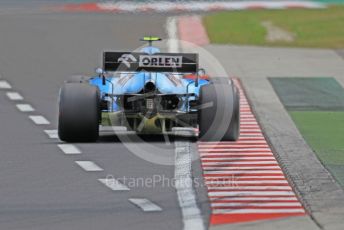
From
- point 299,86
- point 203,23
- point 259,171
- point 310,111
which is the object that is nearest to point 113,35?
point 203,23

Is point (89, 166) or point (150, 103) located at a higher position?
point (150, 103)

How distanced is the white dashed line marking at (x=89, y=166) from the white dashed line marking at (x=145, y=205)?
232cm

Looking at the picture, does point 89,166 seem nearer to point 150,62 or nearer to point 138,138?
point 138,138

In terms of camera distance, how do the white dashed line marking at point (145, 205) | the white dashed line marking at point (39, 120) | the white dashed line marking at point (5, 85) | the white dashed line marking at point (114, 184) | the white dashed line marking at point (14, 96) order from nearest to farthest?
the white dashed line marking at point (145, 205)
the white dashed line marking at point (114, 184)
the white dashed line marking at point (39, 120)
the white dashed line marking at point (14, 96)
the white dashed line marking at point (5, 85)

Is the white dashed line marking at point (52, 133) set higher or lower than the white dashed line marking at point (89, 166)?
lower

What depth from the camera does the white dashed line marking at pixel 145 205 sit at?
54.1ft

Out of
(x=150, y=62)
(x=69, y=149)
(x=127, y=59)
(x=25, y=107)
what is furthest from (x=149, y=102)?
(x=25, y=107)

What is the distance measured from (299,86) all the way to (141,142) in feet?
30.5

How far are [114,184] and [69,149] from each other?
9.34 ft

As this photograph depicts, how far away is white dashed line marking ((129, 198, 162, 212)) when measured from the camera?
16.5 meters

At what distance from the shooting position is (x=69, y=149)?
822 inches

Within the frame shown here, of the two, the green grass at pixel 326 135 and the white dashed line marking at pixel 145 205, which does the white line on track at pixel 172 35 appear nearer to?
the green grass at pixel 326 135

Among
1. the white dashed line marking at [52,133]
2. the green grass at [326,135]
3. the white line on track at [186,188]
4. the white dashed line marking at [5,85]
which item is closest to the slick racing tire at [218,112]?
the white line on track at [186,188]

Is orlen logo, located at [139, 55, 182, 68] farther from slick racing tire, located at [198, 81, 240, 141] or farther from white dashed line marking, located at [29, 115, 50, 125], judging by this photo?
white dashed line marking, located at [29, 115, 50, 125]
